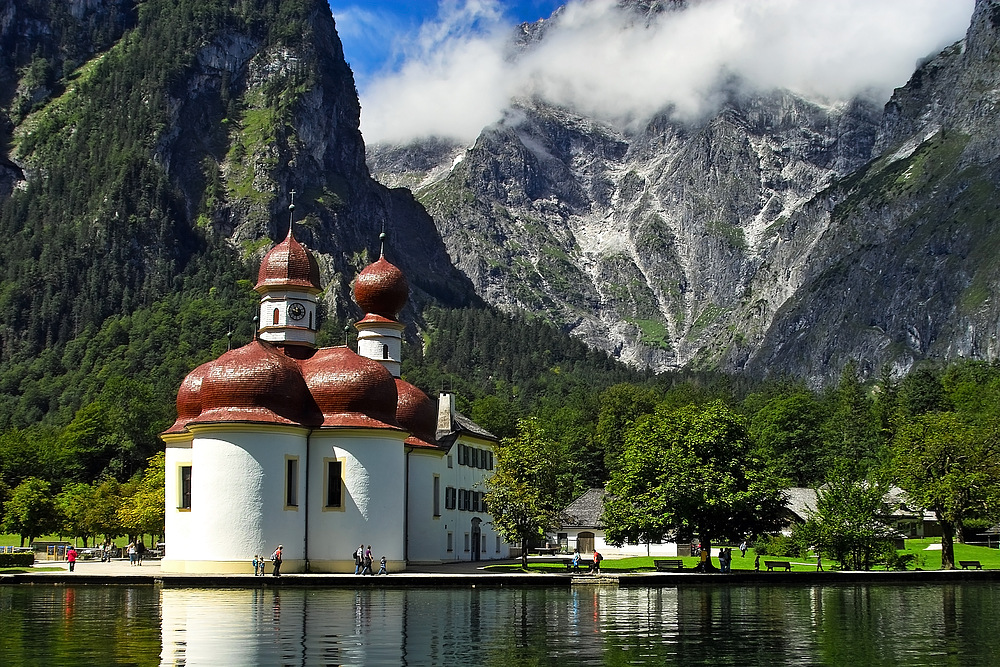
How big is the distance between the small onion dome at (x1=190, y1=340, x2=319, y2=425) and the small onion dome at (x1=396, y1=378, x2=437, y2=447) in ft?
39.4

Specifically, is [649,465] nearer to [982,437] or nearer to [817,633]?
[982,437]

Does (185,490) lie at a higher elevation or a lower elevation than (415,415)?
lower

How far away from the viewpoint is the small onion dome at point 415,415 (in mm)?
77312

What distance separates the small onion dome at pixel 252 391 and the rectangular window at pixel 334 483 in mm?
2556

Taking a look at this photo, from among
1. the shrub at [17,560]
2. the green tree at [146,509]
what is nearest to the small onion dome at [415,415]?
the green tree at [146,509]

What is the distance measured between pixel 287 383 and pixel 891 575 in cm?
3195

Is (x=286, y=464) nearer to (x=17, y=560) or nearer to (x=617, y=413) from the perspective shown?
(x=17, y=560)

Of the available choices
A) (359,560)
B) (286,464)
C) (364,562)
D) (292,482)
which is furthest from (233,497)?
(364,562)

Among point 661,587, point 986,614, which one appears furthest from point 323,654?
point 661,587

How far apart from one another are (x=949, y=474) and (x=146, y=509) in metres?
51.5

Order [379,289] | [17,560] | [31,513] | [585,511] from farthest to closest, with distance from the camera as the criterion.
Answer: [585,511], [31,513], [379,289], [17,560]

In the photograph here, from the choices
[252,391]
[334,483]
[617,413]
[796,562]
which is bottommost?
[796,562]

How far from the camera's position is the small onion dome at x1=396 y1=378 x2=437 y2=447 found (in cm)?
7731

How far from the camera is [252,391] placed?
211 ft
